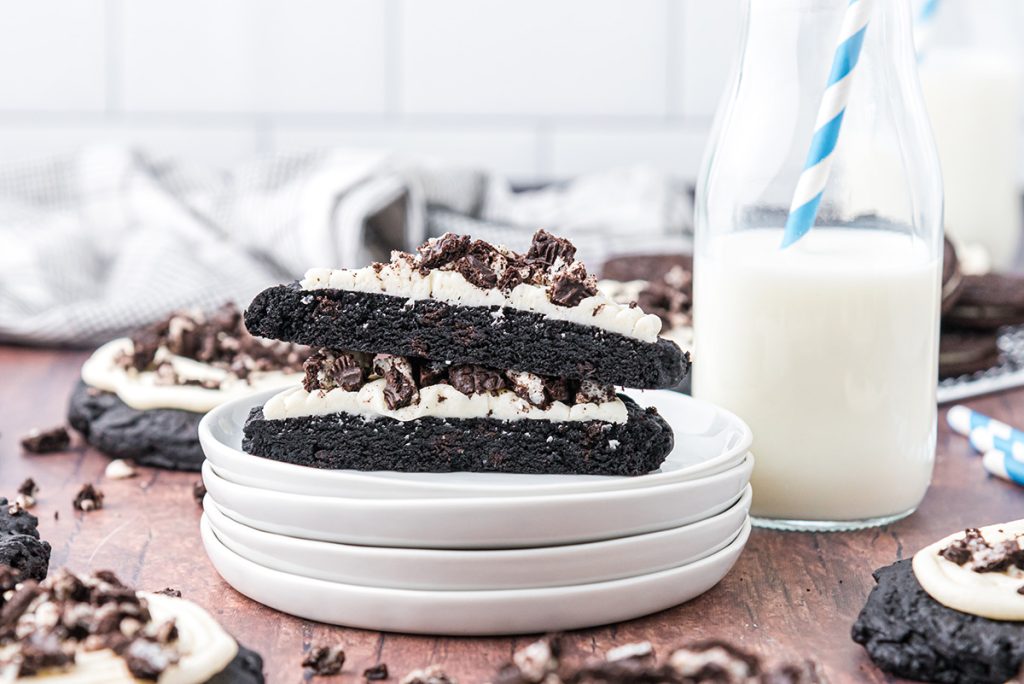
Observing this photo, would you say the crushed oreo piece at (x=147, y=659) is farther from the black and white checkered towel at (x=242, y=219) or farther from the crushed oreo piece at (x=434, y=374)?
the black and white checkered towel at (x=242, y=219)

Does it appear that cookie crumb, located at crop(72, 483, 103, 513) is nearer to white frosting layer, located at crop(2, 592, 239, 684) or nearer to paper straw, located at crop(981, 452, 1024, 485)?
white frosting layer, located at crop(2, 592, 239, 684)

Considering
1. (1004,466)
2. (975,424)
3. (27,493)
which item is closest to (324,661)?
(27,493)

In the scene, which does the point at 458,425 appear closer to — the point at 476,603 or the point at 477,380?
the point at 477,380

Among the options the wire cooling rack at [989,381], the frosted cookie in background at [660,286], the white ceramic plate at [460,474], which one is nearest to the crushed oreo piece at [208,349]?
the white ceramic plate at [460,474]

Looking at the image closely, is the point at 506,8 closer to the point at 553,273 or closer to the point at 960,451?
the point at 960,451

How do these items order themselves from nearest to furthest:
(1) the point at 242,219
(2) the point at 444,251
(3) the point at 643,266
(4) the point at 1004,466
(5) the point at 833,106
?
(2) the point at 444,251 → (5) the point at 833,106 → (4) the point at 1004,466 → (3) the point at 643,266 → (1) the point at 242,219

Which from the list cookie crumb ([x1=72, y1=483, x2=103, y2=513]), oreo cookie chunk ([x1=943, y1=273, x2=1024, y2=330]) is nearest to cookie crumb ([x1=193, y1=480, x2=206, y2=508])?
cookie crumb ([x1=72, y1=483, x2=103, y2=513])
